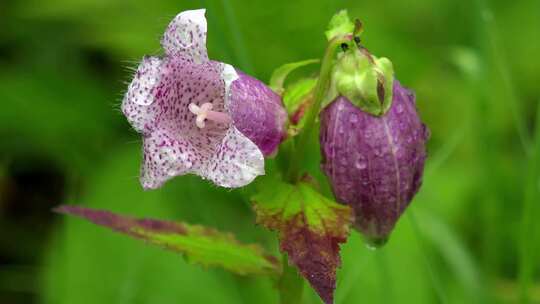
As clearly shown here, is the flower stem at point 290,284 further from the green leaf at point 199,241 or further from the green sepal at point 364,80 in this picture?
the green sepal at point 364,80

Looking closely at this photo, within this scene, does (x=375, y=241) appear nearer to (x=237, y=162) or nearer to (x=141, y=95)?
(x=237, y=162)

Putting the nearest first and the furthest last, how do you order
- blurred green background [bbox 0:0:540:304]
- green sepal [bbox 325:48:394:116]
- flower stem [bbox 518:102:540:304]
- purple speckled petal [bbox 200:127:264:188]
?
purple speckled petal [bbox 200:127:264:188], green sepal [bbox 325:48:394:116], flower stem [bbox 518:102:540:304], blurred green background [bbox 0:0:540:304]

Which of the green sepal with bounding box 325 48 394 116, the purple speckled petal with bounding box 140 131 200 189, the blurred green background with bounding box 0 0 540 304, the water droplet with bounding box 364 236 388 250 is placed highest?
the green sepal with bounding box 325 48 394 116

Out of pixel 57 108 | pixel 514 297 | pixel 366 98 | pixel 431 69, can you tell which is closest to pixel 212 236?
pixel 366 98

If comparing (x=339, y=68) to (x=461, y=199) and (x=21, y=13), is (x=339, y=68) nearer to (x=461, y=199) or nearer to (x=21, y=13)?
(x=461, y=199)

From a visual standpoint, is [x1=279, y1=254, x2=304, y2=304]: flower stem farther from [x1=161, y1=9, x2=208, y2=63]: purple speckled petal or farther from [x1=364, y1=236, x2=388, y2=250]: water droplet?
[x1=161, y1=9, x2=208, y2=63]: purple speckled petal

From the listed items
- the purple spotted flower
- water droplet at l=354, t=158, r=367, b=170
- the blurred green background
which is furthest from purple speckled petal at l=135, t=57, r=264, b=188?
the blurred green background
